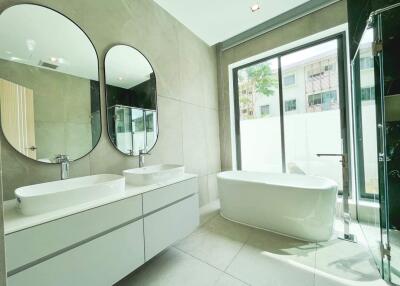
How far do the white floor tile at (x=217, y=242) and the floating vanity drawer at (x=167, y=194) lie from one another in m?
0.60

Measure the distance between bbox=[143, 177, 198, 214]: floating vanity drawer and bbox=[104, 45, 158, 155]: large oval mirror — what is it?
26.2 inches

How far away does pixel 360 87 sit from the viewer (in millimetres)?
2197

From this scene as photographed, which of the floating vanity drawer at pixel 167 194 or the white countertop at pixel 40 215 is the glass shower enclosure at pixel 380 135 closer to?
the floating vanity drawer at pixel 167 194

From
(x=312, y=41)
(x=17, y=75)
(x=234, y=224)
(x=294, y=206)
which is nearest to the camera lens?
(x=17, y=75)

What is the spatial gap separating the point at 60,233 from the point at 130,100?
4.71 ft

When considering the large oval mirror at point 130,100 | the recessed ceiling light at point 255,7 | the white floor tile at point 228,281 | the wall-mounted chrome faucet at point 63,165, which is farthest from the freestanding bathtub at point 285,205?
the recessed ceiling light at point 255,7

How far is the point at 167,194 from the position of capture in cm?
157

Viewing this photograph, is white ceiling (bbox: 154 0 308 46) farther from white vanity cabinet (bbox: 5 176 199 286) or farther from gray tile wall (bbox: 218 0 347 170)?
white vanity cabinet (bbox: 5 176 199 286)

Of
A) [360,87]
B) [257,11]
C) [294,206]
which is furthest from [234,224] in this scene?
[257,11]

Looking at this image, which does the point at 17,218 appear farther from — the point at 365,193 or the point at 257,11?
the point at 365,193

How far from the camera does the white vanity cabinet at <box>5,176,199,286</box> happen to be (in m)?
0.87

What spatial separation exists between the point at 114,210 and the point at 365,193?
285cm

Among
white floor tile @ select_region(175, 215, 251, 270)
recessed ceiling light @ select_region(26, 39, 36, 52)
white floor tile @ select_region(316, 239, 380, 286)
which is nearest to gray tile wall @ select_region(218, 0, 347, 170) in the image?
A: white floor tile @ select_region(175, 215, 251, 270)

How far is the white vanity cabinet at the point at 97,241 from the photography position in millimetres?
866
